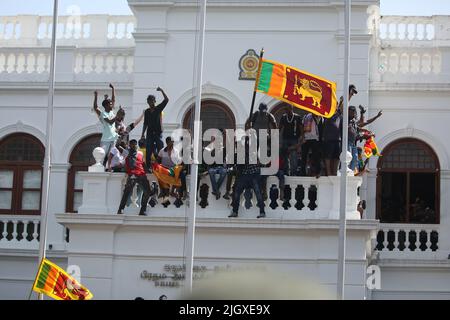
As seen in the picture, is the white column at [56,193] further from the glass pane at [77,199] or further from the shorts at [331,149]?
the shorts at [331,149]

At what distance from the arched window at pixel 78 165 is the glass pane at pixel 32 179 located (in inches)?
31.9

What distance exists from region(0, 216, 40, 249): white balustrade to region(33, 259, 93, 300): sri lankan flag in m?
7.46

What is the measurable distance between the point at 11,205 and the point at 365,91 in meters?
8.75

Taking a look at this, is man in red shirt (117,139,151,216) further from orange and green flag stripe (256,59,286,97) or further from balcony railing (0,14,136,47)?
balcony railing (0,14,136,47)

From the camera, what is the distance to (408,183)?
22.7m

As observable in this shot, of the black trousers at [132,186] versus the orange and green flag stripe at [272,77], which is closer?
the orange and green flag stripe at [272,77]

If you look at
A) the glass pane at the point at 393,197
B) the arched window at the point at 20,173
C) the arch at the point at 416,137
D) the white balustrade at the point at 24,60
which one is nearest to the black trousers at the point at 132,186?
the arched window at the point at 20,173

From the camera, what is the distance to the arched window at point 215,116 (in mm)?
22859

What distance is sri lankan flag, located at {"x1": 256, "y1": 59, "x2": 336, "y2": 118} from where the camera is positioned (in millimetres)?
18578

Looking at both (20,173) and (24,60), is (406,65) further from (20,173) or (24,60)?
(20,173)

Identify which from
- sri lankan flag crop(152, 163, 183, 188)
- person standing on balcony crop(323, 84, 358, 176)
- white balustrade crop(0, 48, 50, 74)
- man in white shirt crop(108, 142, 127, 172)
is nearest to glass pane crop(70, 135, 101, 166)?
white balustrade crop(0, 48, 50, 74)

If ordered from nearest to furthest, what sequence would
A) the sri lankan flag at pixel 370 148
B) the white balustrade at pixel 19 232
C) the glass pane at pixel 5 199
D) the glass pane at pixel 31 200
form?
the sri lankan flag at pixel 370 148, the white balustrade at pixel 19 232, the glass pane at pixel 31 200, the glass pane at pixel 5 199
